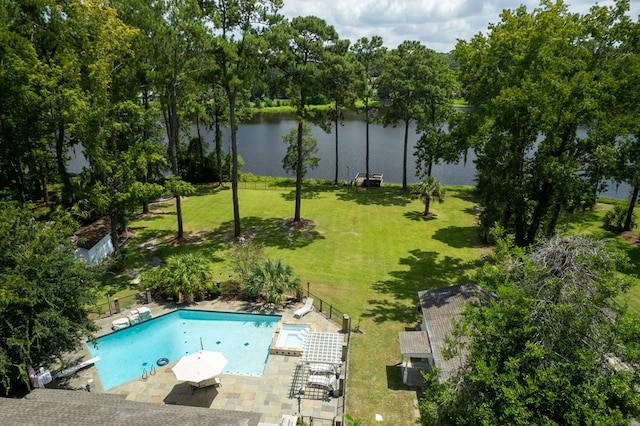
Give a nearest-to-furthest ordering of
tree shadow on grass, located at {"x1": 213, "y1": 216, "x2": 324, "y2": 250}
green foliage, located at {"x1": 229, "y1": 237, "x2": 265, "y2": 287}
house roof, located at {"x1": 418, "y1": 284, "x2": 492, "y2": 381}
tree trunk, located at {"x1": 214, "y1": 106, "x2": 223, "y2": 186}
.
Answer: house roof, located at {"x1": 418, "y1": 284, "x2": 492, "y2": 381} < green foliage, located at {"x1": 229, "y1": 237, "x2": 265, "y2": 287} < tree shadow on grass, located at {"x1": 213, "y1": 216, "x2": 324, "y2": 250} < tree trunk, located at {"x1": 214, "y1": 106, "x2": 223, "y2": 186}

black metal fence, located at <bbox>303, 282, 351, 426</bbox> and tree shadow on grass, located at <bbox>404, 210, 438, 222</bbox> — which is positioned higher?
tree shadow on grass, located at <bbox>404, 210, 438, 222</bbox>

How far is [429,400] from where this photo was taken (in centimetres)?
1004

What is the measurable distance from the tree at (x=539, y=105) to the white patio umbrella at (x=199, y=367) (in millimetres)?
15674

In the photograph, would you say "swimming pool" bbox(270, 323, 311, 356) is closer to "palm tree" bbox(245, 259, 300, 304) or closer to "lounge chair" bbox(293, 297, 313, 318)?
"lounge chair" bbox(293, 297, 313, 318)

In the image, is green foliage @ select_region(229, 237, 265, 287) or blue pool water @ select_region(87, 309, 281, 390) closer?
blue pool water @ select_region(87, 309, 281, 390)

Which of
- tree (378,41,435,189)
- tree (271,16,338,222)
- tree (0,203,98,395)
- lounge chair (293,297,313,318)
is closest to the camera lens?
tree (0,203,98,395)

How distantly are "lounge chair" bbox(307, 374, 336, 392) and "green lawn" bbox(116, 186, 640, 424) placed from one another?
0.77 metres

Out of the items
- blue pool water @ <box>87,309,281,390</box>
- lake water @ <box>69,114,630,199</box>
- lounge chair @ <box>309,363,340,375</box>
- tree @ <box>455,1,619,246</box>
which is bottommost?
blue pool water @ <box>87,309,281,390</box>

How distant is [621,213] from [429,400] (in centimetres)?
3024

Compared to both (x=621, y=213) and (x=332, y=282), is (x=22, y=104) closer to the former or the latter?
(x=332, y=282)

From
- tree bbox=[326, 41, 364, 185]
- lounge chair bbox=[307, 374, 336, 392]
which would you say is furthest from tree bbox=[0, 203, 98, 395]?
tree bbox=[326, 41, 364, 185]

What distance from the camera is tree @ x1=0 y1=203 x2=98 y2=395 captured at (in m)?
12.7

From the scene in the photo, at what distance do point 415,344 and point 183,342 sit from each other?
34.0 ft

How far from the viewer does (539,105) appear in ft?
63.0
